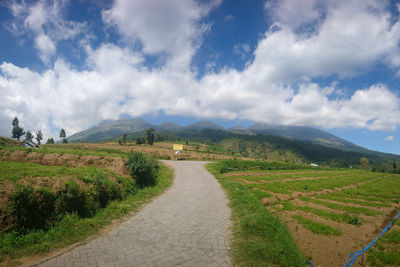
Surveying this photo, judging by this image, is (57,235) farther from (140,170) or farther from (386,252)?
(386,252)

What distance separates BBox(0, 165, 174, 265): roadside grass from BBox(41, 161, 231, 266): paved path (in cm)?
68

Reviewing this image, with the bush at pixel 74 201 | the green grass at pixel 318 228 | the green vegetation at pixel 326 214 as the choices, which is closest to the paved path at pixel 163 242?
the bush at pixel 74 201

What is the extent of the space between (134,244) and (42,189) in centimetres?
401

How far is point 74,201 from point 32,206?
1.44 m

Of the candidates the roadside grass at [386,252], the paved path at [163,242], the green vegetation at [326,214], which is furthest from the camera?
the green vegetation at [326,214]

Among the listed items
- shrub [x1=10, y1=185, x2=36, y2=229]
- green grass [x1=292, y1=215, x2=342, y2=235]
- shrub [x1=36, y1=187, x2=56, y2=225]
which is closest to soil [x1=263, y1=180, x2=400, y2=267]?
green grass [x1=292, y1=215, x2=342, y2=235]

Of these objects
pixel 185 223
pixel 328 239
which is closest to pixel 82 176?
pixel 185 223

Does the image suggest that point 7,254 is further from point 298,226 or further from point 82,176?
point 298,226

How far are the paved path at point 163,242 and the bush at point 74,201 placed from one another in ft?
6.26

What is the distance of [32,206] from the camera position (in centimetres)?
607

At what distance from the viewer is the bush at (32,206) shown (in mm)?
5618

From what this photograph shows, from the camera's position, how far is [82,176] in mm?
8828

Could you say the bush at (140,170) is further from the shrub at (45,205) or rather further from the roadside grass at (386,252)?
the roadside grass at (386,252)

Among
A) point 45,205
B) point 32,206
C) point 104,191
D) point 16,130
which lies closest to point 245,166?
point 104,191
